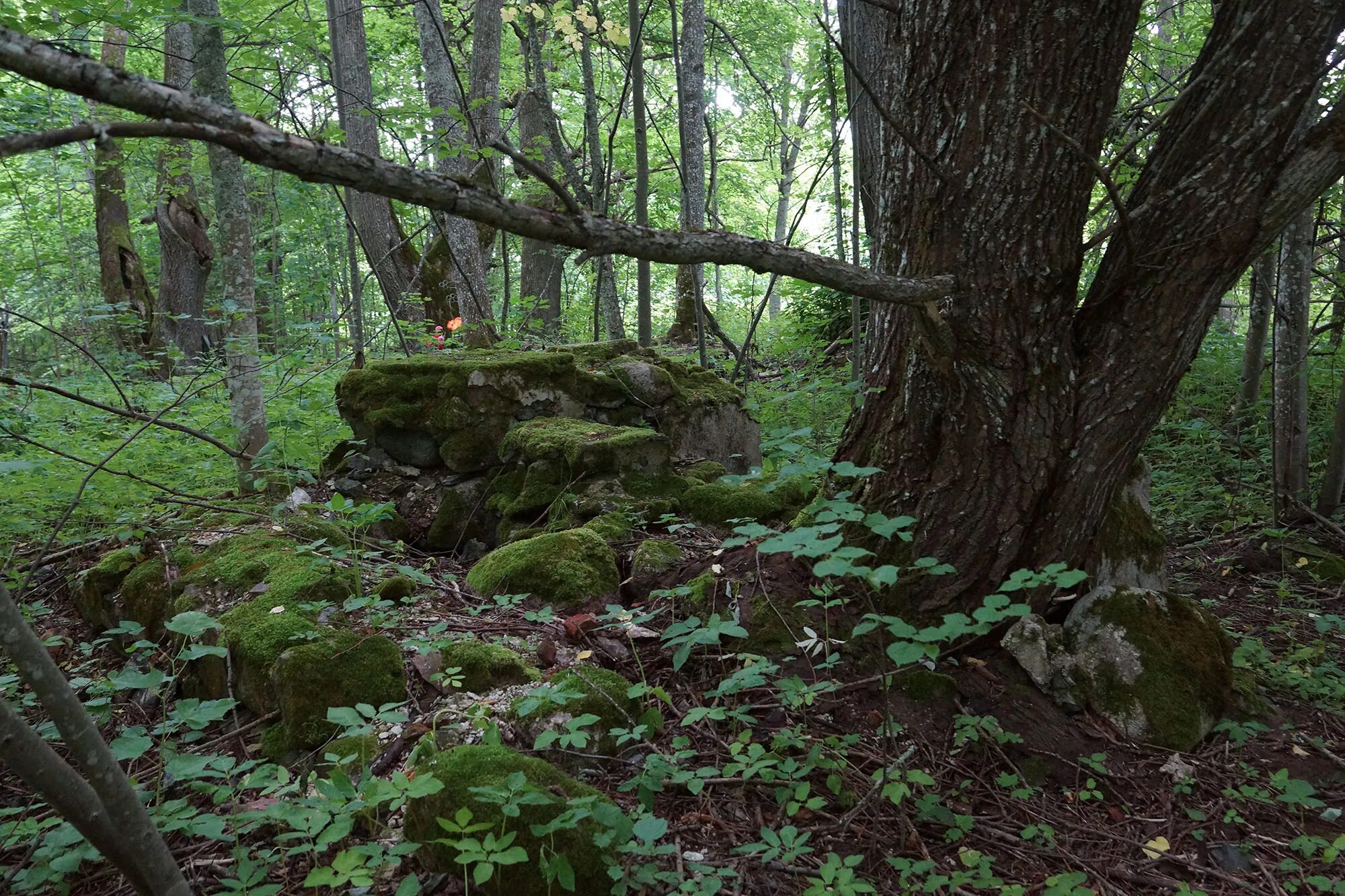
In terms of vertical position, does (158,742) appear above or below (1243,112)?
below

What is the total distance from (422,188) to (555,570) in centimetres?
227

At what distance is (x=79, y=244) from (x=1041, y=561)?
783 inches

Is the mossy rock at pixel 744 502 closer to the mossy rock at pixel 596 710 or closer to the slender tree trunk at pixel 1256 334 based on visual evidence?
the mossy rock at pixel 596 710

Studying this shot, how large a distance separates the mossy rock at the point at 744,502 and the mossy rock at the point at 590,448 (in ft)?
1.21

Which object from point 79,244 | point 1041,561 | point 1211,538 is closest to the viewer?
point 1041,561

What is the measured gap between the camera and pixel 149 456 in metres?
5.56

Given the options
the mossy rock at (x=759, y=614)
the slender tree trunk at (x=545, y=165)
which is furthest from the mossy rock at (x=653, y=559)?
the slender tree trunk at (x=545, y=165)

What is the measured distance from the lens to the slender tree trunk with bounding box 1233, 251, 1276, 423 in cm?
538

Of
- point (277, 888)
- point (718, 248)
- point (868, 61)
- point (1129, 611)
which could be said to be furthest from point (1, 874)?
point (868, 61)

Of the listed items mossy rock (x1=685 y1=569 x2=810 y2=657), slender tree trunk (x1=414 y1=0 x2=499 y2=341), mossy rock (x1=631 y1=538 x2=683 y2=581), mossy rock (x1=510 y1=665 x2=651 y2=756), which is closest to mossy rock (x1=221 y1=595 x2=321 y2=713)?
mossy rock (x1=510 y1=665 x2=651 y2=756)

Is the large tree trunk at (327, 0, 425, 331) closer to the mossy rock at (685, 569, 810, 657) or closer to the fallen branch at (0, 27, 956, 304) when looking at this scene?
the mossy rock at (685, 569, 810, 657)

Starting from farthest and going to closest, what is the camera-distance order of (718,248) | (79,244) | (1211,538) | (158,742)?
(79,244) < (1211,538) < (158,742) < (718,248)

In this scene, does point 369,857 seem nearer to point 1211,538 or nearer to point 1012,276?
point 1012,276

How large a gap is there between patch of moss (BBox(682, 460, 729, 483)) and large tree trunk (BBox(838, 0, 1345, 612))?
2.10 meters
